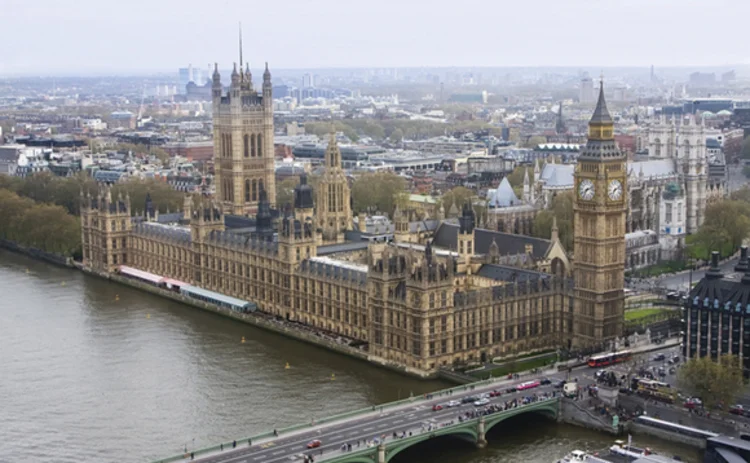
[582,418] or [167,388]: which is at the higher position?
[582,418]

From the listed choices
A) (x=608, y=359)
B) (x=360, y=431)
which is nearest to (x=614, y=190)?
(x=608, y=359)

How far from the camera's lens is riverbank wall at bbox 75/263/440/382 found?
90.1m

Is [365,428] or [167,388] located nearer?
[365,428]

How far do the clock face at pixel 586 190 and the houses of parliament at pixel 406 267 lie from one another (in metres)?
0.10

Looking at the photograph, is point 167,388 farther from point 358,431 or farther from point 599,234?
point 599,234

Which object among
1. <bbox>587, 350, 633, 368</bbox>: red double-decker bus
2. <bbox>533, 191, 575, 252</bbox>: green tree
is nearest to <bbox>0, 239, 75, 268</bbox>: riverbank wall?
<bbox>533, 191, 575, 252</bbox>: green tree

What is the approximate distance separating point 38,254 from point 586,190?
83.7m

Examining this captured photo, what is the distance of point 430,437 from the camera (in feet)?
236

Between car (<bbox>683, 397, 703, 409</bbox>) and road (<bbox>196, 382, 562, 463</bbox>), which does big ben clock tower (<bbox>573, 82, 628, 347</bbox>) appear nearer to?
road (<bbox>196, 382, 562, 463</bbox>)

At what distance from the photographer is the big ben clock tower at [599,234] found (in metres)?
90.6

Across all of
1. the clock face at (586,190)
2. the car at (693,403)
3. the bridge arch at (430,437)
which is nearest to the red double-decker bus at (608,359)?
the car at (693,403)

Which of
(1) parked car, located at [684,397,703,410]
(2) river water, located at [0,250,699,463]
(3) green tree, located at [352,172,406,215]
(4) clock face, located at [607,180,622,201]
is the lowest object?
(2) river water, located at [0,250,699,463]

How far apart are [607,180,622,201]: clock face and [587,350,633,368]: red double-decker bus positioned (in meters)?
12.8

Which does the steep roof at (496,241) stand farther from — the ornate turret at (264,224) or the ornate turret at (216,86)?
the ornate turret at (216,86)
